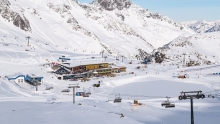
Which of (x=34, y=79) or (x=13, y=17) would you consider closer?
(x=34, y=79)

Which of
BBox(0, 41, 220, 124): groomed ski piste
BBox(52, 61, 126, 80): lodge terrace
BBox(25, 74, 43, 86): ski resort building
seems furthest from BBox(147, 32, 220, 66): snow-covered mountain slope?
BBox(25, 74, 43, 86): ski resort building

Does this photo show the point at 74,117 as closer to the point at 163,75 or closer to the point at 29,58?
the point at 163,75

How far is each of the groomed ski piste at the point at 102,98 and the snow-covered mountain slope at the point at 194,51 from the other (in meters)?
9.18

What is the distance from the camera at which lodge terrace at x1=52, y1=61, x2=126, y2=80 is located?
67.8m

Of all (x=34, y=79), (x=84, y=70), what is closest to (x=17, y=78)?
(x=34, y=79)

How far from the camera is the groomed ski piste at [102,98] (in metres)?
24.1

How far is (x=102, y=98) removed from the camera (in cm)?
4578

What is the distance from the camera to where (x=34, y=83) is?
5456 cm

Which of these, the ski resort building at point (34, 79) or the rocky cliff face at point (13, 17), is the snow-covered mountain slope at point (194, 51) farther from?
the rocky cliff face at point (13, 17)

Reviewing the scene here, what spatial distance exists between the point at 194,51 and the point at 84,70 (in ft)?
171

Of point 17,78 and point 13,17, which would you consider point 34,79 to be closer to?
point 17,78

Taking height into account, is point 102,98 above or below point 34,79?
below

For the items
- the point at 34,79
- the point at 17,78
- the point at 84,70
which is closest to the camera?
the point at 17,78

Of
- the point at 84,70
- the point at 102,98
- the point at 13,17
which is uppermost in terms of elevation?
the point at 13,17
